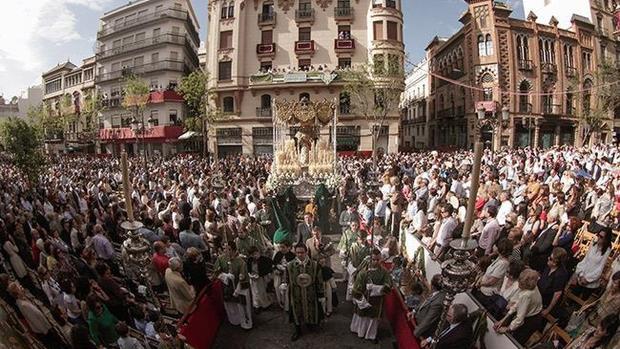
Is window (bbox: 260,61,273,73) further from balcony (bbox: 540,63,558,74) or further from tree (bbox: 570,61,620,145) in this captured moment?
tree (bbox: 570,61,620,145)

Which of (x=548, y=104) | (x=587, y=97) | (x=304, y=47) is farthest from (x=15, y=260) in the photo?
(x=587, y=97)

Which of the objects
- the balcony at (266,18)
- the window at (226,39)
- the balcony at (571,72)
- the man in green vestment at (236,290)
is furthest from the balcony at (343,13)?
the man in green vestment at (236,290)

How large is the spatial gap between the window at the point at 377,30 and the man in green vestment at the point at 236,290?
3018cm

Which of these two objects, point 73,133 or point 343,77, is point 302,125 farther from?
point 73,133

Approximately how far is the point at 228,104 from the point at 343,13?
13.0 meters

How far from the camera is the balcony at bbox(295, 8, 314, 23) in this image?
35.3m

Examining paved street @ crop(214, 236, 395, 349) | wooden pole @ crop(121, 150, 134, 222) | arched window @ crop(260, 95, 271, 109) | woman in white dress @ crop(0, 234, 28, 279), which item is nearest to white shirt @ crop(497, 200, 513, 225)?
paved street @ crop(214, 236, 395, 349)

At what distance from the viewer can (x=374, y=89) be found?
100ft

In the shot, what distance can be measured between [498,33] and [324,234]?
3031 centimetres

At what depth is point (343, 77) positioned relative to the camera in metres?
33.1

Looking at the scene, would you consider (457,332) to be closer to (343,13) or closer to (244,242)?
(244,242)

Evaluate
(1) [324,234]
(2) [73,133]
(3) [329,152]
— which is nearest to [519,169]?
(3) [329,152]

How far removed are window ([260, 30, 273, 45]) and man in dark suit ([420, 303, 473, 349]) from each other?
112ft

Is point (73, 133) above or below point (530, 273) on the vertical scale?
above
